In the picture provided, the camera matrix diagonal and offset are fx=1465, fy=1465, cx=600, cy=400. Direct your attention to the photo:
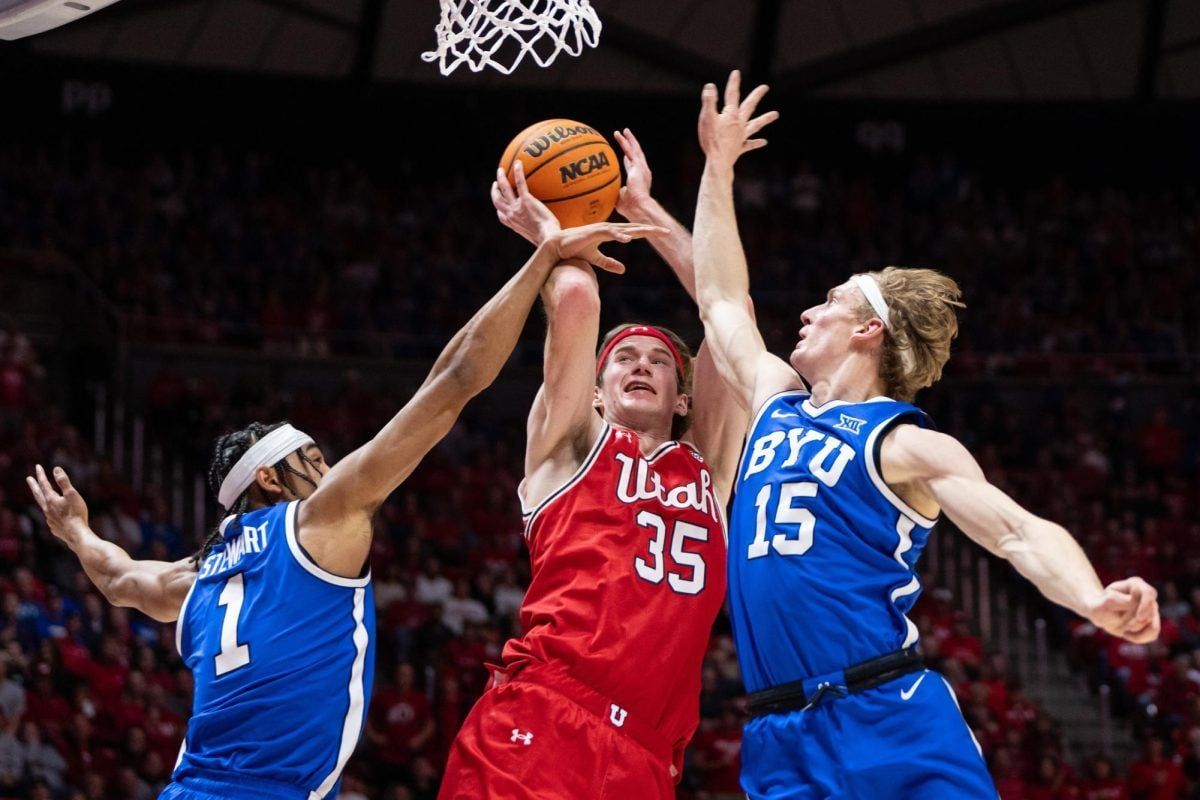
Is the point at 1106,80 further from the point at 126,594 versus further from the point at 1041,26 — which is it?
the point at 126,594

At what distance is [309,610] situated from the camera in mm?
4770

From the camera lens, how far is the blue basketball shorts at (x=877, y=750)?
12.7 ft

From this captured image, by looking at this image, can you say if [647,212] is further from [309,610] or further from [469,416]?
[469,416]

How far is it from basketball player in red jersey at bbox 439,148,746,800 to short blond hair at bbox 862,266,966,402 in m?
0.89

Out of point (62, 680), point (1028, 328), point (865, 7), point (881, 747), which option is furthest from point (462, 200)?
point (881, 747)

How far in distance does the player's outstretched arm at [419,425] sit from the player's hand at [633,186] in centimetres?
79

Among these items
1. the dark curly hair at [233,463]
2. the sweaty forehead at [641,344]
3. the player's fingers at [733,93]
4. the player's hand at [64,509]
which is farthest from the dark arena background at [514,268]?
the player's fingers at [733,93]

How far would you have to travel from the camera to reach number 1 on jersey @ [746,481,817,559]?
165 inches

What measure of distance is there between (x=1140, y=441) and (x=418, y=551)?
9.45 metres

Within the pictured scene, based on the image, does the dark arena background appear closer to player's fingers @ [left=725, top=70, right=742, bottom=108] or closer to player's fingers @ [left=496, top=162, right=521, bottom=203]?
player's fingers @ [left=496, top=162, right=521, bottom=203]

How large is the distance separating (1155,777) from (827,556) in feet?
32.0

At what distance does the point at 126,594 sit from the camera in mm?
5652

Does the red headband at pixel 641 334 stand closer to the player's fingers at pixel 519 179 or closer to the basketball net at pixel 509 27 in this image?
the player's fingers at pixel 519 179

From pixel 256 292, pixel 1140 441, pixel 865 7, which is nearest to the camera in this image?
pixel 1140 441
